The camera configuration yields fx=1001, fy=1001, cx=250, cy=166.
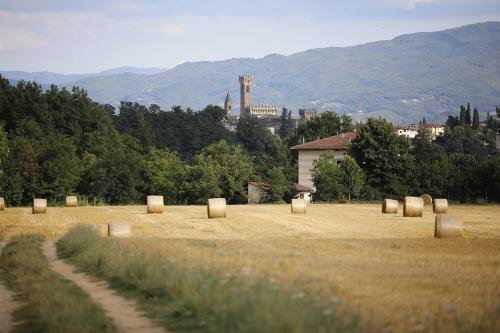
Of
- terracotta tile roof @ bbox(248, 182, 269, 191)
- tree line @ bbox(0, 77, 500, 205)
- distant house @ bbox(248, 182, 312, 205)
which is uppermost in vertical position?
tree line @ bbox(0, 77, 500, 205)

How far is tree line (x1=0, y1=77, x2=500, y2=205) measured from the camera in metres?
78.9

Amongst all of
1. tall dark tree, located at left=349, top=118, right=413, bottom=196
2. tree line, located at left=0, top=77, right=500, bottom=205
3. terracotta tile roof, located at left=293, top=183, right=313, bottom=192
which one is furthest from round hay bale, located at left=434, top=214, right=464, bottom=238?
terracotta tile roof, located at left=293, top=183, right=313, bottom=192

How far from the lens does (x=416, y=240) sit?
2964 cm

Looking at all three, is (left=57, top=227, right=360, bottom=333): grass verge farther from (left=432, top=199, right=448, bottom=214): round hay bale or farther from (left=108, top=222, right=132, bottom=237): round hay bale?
(left=432, top=199, right=448, bottom=214): round hay bale

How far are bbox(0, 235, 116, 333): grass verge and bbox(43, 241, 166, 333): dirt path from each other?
0.19 meters

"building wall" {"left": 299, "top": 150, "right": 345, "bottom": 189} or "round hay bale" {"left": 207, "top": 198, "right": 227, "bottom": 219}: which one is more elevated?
"building wall" {"left": 299, "top": 150, "right": 345, "bottom": 189}

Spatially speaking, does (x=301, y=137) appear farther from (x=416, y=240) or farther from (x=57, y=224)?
(x=416, y=240)

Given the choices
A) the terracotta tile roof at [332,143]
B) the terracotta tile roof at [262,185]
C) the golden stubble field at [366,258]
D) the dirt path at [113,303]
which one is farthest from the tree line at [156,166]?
the dirt path at [113,303]

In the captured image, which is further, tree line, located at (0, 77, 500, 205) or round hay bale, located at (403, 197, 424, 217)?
tree line, located at (0, 77, 500, 205)

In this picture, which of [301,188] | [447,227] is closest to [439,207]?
[447,227]

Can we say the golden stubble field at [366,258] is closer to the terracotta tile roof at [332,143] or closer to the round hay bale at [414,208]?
the round hay bale at [414,208]

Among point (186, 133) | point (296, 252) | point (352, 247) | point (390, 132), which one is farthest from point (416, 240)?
point (186, 133)

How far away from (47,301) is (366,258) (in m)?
8.58

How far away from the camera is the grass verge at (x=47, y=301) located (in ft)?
47.5
